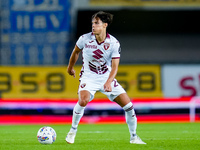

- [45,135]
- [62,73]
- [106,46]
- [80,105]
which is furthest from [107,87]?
[62,73]

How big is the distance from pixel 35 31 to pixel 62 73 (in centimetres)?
166

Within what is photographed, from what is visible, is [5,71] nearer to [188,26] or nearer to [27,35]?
[27,35]

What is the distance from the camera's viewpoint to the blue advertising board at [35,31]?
16844 millimetres

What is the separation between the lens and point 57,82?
16578 millimetres

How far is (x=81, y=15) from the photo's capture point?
722 inches

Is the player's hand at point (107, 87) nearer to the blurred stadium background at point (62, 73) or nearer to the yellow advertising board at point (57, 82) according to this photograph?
the blurred stadium background at point (62, 73)

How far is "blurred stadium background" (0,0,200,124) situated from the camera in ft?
52.3

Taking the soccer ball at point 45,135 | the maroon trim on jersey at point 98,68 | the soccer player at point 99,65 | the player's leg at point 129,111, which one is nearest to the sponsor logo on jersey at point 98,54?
the soccer player at point 99,65

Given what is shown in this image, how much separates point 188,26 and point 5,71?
7.21 metres

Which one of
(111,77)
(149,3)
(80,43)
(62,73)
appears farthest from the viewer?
(149,3)

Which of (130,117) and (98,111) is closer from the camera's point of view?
(130,117)

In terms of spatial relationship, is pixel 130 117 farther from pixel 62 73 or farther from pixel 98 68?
pixel 62 73

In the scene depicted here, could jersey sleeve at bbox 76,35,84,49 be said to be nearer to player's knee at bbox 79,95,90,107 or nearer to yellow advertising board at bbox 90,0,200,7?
player's knee at bbox 79,95,90,107

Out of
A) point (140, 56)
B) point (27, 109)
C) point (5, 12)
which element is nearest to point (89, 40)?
point (27, 109)
